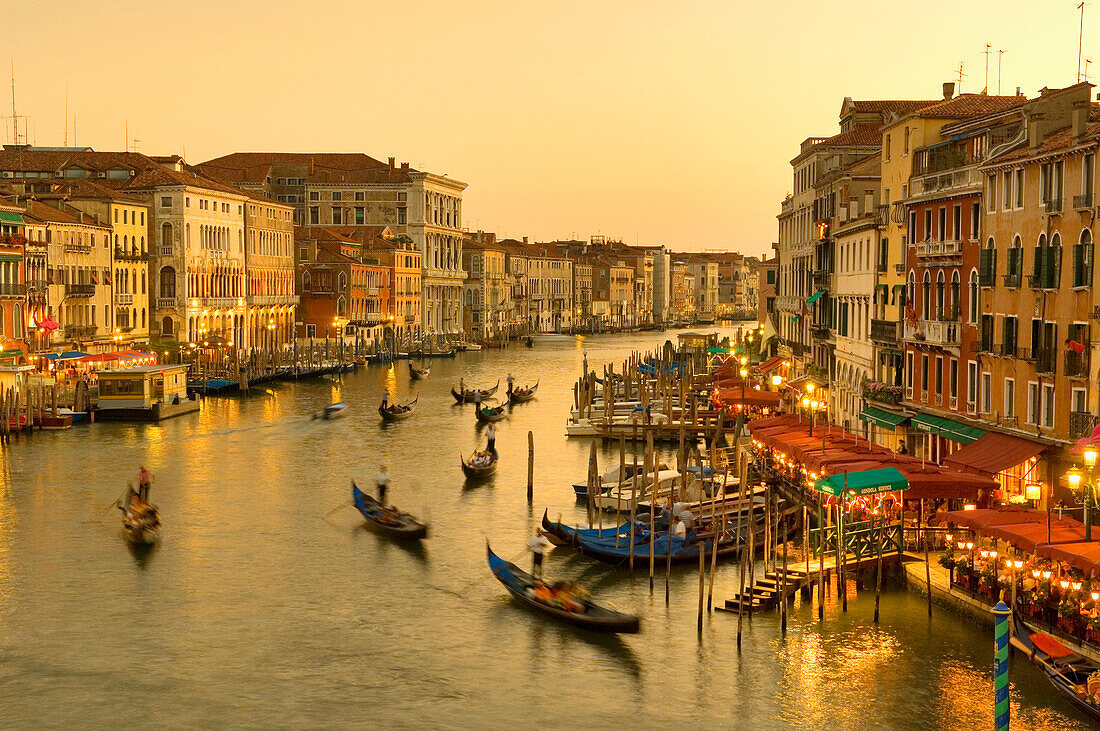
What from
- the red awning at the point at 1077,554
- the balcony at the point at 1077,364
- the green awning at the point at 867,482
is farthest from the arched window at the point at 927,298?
the red awning at the point at 1077,554

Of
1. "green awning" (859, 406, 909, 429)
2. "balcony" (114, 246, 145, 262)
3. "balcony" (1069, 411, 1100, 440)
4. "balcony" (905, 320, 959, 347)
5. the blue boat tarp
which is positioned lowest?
"green awning" (859, 406, 909, 429)

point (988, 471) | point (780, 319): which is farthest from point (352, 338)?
point (988, 471)

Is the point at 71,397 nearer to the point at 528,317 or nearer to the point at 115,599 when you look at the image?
the point at 115,599

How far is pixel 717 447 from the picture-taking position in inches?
1231

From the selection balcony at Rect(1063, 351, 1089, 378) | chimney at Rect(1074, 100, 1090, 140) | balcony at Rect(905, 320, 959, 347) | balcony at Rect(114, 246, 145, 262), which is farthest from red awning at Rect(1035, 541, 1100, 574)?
balcony at Rect(114, 246, 145, 262)

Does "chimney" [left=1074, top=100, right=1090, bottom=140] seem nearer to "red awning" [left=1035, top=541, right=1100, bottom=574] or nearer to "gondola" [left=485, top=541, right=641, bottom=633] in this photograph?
"red awning" [left=1035, top=541, right=1100, bottom=574]

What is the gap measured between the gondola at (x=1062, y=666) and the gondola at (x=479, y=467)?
594 inches

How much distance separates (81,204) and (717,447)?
2668 centimetres

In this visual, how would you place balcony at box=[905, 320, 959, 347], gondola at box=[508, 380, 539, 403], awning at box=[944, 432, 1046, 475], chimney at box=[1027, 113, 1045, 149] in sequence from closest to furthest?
awning at box=[944, 432, 1046, 475]
chimney at box=[1027, 113, 1045, 149]
balcony at box=[905, 320, 959, 347]
gondola at box=[508, 380, 539, 403]

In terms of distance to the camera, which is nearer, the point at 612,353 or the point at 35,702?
the point at 35,702

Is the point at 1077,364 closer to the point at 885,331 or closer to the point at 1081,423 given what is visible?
the point at 1081,423

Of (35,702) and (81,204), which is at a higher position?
(81,204)

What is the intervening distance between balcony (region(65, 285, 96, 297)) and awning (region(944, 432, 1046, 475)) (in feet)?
104

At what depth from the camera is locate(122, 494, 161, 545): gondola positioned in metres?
21.1
